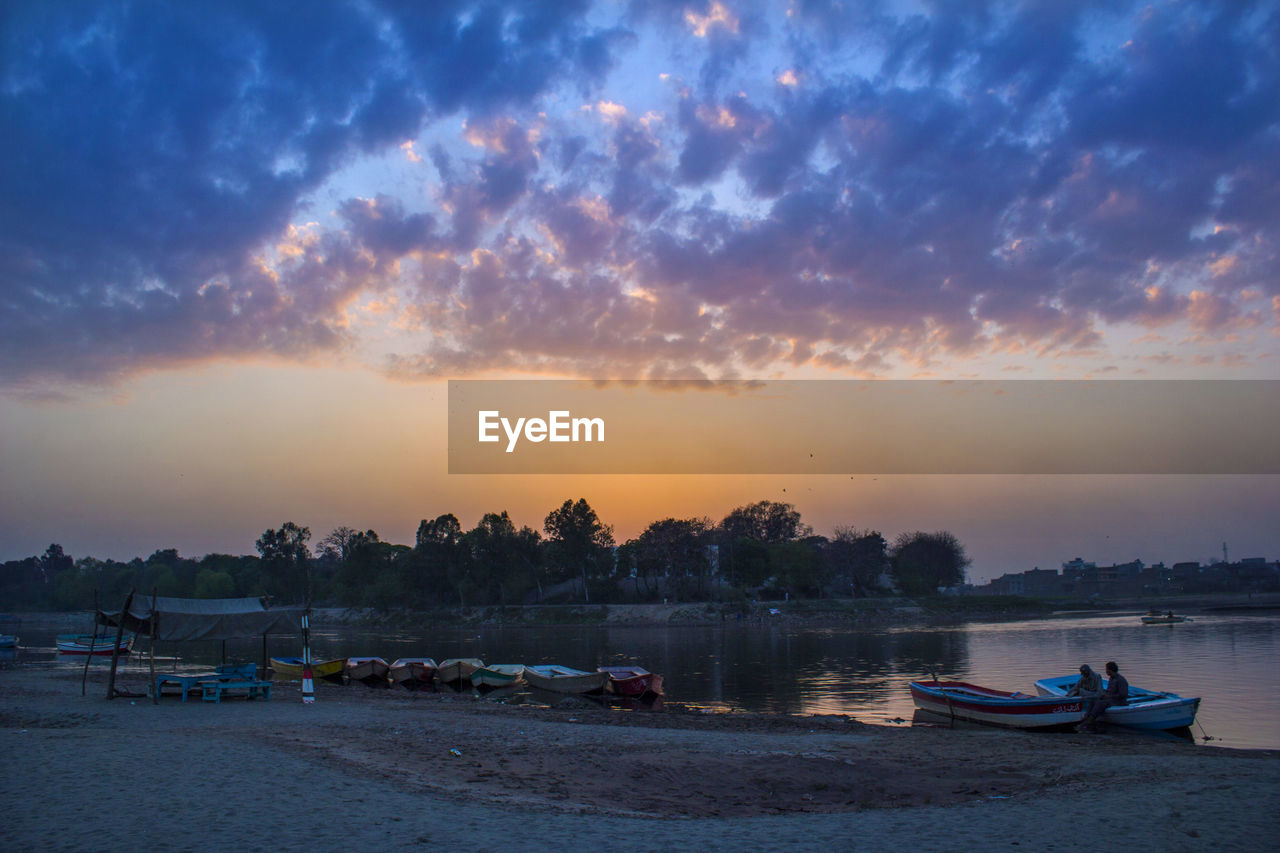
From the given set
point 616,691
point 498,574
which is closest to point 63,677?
point 616,691

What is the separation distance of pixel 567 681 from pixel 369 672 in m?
11.6

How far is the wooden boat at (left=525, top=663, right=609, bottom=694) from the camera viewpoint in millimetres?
33375

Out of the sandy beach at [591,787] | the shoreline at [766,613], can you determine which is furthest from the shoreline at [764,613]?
the sandy beach at [591,787]

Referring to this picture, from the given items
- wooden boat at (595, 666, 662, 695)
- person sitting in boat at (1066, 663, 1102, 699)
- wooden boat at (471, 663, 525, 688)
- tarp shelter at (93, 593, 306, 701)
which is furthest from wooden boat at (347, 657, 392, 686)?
person sitting in boat at (1066, 663, 1102, 699)

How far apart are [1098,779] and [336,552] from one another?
190189 mm

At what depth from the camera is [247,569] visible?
165 metres

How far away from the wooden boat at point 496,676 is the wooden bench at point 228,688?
39.9 ft

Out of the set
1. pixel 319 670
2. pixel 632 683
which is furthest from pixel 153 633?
pixel 632 683

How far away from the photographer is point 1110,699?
76.3 feet

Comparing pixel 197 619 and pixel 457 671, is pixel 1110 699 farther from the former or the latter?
pixel 197 619

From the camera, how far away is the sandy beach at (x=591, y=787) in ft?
32.7

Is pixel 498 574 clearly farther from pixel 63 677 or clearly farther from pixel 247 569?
pixel 63 677

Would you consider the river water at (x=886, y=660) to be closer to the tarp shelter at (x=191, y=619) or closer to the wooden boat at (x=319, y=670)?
the tarp shelter at (x=191, y=619)

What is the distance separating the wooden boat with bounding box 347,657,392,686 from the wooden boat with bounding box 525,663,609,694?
326 inches
